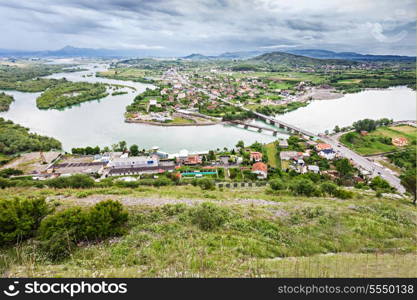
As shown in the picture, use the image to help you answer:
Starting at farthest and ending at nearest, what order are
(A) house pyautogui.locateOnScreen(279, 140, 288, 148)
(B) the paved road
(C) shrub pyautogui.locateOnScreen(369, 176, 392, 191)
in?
(A) house pyautogui.locateOnScreen(279, 140, 288, 148) → (B) the paved road → (C) shrub pyautogui.locateOnScreen(369, 176, 392, 191)

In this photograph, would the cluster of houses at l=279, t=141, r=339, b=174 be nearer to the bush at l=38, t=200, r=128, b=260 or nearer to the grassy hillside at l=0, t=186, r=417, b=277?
the grassy hillside at l=0, t=186, r=417, b=277

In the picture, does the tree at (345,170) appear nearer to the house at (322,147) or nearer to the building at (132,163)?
the house at (322,147)

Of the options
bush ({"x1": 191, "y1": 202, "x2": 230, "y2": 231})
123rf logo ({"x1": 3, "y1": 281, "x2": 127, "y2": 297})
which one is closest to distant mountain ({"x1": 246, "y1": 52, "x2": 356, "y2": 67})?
bush ({"x1": 191, "y1": 202, "x2": 230, "y2": 231})

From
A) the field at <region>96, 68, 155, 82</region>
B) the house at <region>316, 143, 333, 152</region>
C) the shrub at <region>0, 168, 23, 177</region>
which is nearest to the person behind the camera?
the shrub at <region>0, 168, 23, 177</region>

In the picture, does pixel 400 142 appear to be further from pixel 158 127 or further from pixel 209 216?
pixel 158 127

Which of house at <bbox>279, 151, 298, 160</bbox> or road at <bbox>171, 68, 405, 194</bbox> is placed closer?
road at <bbox>171, 68, 405, 194</bbox>

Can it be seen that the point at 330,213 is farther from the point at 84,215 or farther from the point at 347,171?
the point at 347,171

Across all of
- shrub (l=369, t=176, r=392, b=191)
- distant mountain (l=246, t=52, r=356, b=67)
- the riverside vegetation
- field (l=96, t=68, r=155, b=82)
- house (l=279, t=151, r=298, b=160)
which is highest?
distant mountain (l=246, t=52, r=356, b=67)

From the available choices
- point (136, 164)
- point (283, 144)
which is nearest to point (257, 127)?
point (283, 144)
